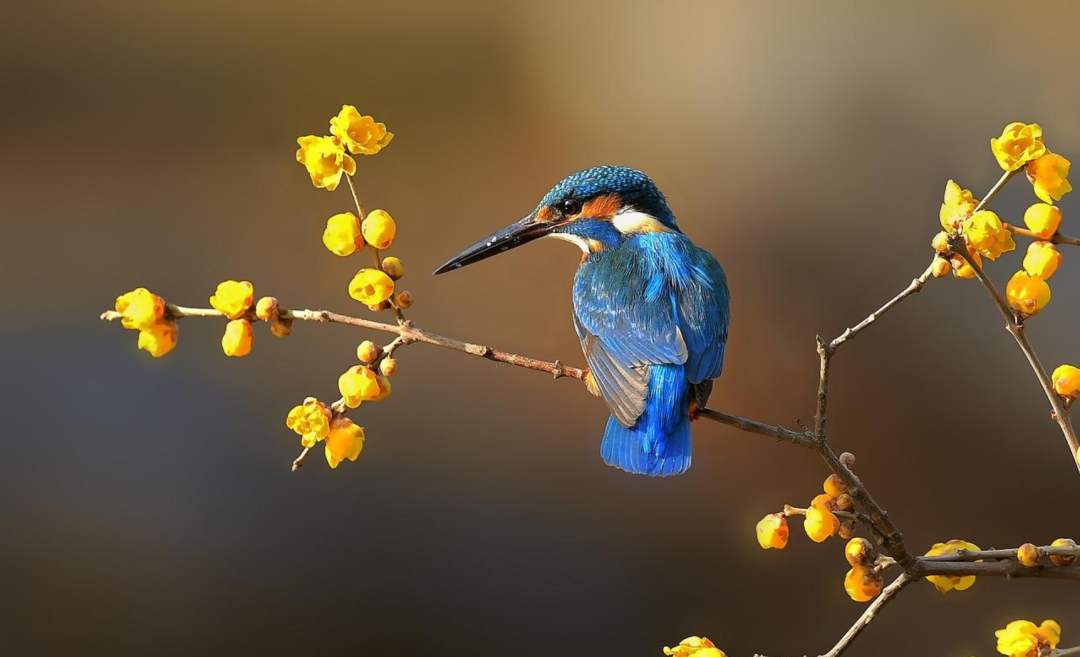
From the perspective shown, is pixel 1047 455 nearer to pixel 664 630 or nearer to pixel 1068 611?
pixel 1068 611

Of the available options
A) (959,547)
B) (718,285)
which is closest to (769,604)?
(718,285)

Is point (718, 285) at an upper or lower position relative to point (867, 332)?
lower

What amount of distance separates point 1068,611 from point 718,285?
1.52 m

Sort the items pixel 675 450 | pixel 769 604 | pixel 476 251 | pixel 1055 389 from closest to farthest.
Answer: pixel 1055 389 → pixel 675 450 → pixel 476 251 → pixel 769 604

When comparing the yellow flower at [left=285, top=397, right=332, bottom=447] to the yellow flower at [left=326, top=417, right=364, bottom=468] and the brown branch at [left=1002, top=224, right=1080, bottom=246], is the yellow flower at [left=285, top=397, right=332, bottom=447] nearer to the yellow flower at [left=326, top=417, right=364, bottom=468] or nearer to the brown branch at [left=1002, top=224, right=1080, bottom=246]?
the yellow flower at [left=326, top=417, right=364, bottom=468]

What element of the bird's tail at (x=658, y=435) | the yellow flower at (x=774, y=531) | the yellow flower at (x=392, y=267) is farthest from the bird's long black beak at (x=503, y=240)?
the yellow flower at (x=774, y=531)

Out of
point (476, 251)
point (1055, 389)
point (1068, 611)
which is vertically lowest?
point (1068, 611)

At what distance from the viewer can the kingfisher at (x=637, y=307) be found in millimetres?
1426

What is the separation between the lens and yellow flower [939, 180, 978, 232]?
1.03 meters

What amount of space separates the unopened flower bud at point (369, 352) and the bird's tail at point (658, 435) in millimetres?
408

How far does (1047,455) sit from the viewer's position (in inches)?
110

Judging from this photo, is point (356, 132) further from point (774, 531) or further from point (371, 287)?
point (774, 531)

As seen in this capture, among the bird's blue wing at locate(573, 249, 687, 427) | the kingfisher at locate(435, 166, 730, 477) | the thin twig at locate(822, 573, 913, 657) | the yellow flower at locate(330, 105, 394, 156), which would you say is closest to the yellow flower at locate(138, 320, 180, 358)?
the yellow flower at locate(330, 105, 394, 156)

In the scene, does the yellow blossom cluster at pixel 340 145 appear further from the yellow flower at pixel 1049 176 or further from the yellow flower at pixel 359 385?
the yellow flower at pixel 1049 176
